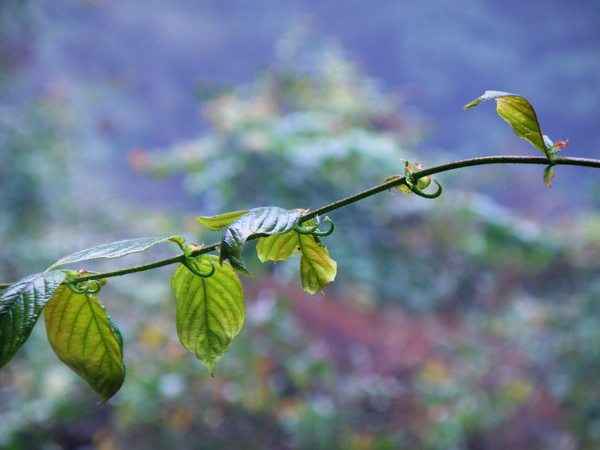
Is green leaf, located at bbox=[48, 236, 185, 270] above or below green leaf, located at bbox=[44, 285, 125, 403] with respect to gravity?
above

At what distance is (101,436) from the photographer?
5.63 ft

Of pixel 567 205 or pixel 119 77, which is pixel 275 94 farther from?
pixel 567 205

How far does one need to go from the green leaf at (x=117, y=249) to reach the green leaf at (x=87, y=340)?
0.03 meters

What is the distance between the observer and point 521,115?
31cm

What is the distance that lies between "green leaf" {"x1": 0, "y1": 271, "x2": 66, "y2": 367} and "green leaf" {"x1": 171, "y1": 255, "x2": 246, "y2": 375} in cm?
8

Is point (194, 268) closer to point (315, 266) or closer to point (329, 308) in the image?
point (315, 266)

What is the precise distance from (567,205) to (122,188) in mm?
4582

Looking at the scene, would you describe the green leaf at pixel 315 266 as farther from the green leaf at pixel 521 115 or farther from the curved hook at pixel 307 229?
the green leaf at pixel 521 115

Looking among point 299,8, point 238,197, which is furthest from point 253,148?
point 299,8

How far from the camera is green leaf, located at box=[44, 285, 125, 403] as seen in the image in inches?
12.5

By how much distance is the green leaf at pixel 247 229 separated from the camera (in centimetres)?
26

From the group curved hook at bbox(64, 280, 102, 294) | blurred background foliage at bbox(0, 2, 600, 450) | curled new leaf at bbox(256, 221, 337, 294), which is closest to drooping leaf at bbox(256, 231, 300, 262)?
curled new leaf at bbox(256, 221, 337, 294)

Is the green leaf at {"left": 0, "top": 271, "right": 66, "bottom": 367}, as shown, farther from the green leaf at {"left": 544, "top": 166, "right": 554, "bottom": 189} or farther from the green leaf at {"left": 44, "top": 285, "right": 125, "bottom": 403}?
the green leaf at {"left": 544, "top": 166, "right": 554, "bottom": 189}

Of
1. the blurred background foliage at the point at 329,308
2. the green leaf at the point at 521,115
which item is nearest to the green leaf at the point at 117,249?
the green leaf at the point at 521,115
